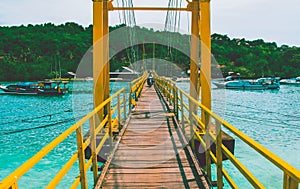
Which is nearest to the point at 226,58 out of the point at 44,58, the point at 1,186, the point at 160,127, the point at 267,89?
the point at 267,89

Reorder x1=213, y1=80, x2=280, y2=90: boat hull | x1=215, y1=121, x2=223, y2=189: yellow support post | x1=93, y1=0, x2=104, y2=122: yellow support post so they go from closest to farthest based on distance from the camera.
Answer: x1=215, y1=121, x2=223, y2=189: yellow support post < x1=93, y1=0, x2=104, y2=122: yellow support post < x1=213, y1=80, x2=280, y2=90: boat hull

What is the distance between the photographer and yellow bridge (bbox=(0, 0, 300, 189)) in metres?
3.58

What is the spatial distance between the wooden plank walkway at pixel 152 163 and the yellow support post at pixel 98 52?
3.41 feet

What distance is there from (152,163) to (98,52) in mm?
2242

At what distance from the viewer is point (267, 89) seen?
6656 centimetres

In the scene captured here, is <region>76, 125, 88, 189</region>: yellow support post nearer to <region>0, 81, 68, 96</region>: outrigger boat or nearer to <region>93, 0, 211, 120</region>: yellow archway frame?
<region>93, 0, 211, 120</region>: yellow archway frame

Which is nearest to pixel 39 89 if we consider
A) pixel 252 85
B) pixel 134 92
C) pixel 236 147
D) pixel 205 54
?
pixel 252 85

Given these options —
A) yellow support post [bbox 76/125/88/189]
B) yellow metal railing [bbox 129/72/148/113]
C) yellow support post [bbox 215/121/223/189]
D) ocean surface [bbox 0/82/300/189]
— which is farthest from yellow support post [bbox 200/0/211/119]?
yellow metal railing [bbox 129/72/148/113]

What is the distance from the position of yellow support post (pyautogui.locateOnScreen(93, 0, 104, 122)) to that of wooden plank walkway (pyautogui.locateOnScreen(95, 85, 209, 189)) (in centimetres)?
104

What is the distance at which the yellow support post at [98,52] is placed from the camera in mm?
6176

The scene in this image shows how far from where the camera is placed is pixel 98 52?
6227 mm

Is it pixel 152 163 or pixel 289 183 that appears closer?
pixel 289 183

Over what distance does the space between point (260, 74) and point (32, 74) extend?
64.7 m

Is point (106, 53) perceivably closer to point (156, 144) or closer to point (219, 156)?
point (156, 144)
